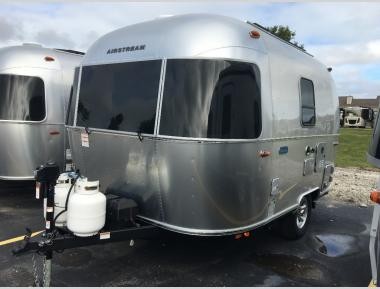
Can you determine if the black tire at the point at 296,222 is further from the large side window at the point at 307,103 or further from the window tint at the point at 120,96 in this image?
the window tint at the point at 120,96

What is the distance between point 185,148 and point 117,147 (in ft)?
3.23

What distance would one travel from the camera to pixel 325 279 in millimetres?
4906

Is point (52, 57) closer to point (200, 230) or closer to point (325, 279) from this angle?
point (200, 230)

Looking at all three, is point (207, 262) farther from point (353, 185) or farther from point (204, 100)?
point (353, 185)

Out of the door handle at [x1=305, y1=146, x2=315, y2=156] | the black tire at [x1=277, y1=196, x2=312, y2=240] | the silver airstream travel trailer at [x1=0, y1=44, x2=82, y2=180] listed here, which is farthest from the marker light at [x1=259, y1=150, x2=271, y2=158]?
the silver airstream travel trailer at [x1=0, y1=44, x2=82, y2=180]

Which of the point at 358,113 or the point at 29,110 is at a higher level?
the point at 358,113

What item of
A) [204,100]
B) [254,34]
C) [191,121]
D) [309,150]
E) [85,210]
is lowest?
[85,210]

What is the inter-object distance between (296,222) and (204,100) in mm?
2934

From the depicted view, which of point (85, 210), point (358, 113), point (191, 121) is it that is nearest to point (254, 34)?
point (191, 121)

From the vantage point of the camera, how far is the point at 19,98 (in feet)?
24.6

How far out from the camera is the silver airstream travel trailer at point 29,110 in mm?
7426

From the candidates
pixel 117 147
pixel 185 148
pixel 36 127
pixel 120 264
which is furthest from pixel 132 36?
pixel 36 127

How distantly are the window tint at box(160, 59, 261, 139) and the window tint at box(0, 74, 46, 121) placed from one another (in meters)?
4.25

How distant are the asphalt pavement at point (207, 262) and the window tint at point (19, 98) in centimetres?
200
